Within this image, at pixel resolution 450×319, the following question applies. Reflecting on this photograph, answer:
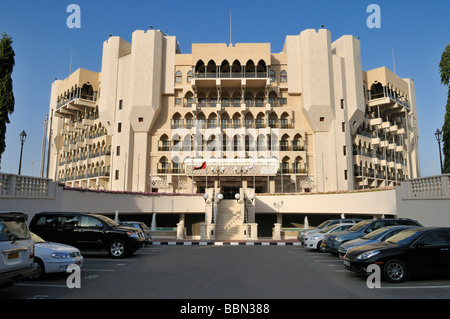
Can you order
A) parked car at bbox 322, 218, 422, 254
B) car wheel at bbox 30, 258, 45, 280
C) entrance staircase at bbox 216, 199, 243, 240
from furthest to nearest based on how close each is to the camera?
entrance staircase at bbox 216, 199, 243, 240
parked car at bbox 322, 218, 422, 254
car wheel at bbox 30, 258, 45, 280

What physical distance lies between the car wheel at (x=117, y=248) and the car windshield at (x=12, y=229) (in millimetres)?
6099

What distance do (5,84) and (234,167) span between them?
28651mm

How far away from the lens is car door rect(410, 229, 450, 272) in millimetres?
8719

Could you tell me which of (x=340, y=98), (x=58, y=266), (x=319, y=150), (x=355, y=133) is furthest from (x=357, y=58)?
(x=58, y=266)

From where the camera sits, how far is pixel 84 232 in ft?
42.8

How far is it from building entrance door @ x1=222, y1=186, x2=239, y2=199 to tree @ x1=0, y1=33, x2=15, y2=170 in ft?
103

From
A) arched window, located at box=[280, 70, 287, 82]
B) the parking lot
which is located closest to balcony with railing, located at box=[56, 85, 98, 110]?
arched window, located at box=[280, 70, 287, 82]

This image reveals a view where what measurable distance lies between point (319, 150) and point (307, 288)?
40.2 m

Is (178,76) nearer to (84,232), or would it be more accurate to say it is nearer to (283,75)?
(283,75)

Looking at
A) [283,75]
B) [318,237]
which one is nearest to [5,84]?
[318,237]

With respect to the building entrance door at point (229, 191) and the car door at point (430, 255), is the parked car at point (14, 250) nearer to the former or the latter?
the car door at point (430, 255)

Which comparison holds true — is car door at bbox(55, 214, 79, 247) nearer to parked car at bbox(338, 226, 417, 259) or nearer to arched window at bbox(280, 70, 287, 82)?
parked car at bbox(338, 226, 417, 259)

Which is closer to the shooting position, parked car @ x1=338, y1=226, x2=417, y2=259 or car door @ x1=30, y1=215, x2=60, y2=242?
parked car @ x1=338, y1=226, x2=417, y2=259
